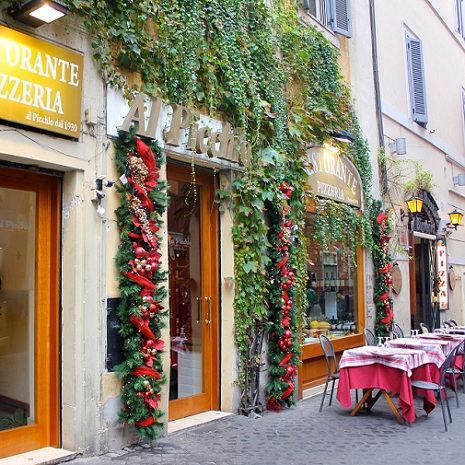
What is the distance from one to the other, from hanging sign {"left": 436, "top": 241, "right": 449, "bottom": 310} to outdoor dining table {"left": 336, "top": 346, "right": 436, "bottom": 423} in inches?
261

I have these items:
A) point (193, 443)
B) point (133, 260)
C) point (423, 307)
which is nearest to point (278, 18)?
point (133, 260)

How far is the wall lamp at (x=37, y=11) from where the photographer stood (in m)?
4.08

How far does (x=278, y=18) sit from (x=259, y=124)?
65.7 inches

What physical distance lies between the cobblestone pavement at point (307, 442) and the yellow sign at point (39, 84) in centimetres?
267

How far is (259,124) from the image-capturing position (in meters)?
6.58

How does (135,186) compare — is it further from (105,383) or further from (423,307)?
(423,307)

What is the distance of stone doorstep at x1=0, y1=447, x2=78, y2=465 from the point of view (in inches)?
169

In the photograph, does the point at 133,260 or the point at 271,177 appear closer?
the point at 133,260

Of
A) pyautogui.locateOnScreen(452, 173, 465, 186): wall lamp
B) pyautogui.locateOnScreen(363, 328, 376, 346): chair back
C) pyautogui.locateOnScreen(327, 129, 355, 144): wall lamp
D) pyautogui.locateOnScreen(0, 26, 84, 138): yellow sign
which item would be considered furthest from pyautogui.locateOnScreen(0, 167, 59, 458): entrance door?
pyautogui.locateOnScreen(452, 173, 465, 186): wall lamp

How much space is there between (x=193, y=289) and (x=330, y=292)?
298cm

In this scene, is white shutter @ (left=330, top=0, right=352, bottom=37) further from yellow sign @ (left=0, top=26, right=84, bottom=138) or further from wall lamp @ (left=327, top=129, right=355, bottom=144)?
yellow sign @ (left=0, top=26, right=84, bottom=138)

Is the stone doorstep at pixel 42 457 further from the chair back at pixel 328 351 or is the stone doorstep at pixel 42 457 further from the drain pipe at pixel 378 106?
the drain pipe at pixel 378 106

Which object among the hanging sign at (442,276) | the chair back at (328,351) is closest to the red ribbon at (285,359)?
the chair back at (328,351)

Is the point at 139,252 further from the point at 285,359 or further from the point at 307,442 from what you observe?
the point at 285,359
